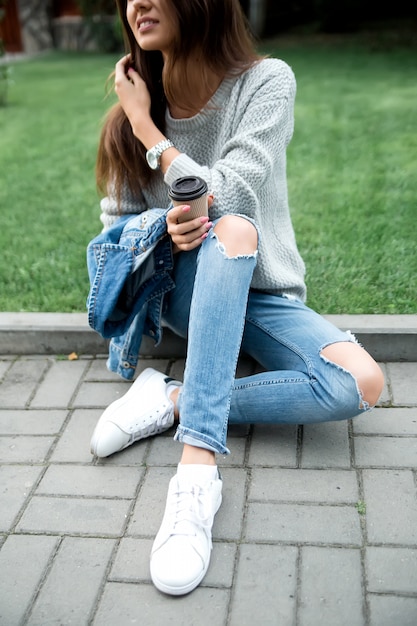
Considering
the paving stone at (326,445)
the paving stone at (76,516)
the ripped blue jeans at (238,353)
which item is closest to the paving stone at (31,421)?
the paving stone at (76,516)

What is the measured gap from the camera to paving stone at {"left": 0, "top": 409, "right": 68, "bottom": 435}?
101 inches

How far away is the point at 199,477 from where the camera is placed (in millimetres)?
2047

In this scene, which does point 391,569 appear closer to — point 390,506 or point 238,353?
point 390,506

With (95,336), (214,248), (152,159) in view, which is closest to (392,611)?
(214,248)

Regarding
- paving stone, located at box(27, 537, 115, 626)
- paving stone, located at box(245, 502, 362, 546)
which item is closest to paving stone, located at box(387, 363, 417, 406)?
paving stone, located at box(245, 502, 362, 546)

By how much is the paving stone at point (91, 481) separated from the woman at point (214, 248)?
0.07m

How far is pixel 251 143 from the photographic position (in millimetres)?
2311

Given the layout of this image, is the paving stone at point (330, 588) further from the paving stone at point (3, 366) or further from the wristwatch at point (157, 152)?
the paving stone at point (3, 366)

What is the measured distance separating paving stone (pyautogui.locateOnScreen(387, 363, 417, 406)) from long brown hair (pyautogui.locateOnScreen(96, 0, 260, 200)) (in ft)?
3.74

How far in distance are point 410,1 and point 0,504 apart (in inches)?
584

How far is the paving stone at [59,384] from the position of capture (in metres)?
2.72

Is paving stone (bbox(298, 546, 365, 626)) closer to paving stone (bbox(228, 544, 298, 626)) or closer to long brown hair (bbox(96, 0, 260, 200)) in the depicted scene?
paving stone (bbox(228, 544, 298, 626))

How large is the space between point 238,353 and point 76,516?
671 mm

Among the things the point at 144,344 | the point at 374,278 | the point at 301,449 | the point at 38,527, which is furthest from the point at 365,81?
the point at 38,527
